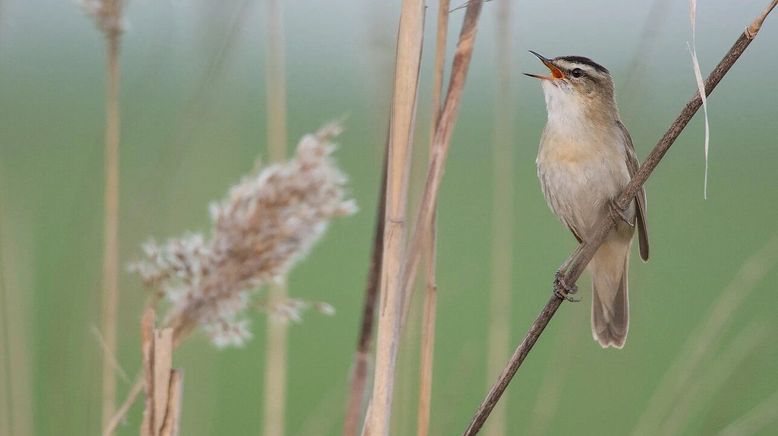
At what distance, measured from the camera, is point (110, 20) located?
5.46ft

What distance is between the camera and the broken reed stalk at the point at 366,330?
149 cm

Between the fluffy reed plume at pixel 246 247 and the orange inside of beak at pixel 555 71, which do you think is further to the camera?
the orange inside of beak at pixel 555 71

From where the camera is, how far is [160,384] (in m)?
1.26

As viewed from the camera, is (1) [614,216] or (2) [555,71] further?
(2) [555,71]

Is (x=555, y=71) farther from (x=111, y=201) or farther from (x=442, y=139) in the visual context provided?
(x=111, y=201)

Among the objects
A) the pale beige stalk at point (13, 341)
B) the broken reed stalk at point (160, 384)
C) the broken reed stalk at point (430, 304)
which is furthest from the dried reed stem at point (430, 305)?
the pale beige stalk at point (13, 341)

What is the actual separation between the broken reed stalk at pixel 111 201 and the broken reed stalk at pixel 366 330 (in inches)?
18.7

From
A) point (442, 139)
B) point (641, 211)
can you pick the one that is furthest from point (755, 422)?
point (442, 139)

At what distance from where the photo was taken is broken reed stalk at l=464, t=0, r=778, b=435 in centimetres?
111

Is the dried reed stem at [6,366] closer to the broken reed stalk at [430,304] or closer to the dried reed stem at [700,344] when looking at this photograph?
the broken reed stalk at [430,304]

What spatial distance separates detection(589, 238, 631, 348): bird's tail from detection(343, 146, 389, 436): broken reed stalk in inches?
30.8

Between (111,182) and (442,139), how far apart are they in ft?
2.38

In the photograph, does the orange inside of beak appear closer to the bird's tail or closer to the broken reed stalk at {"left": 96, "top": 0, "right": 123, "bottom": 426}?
the bird's tail

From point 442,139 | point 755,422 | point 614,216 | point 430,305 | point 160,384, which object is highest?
point 442,139
